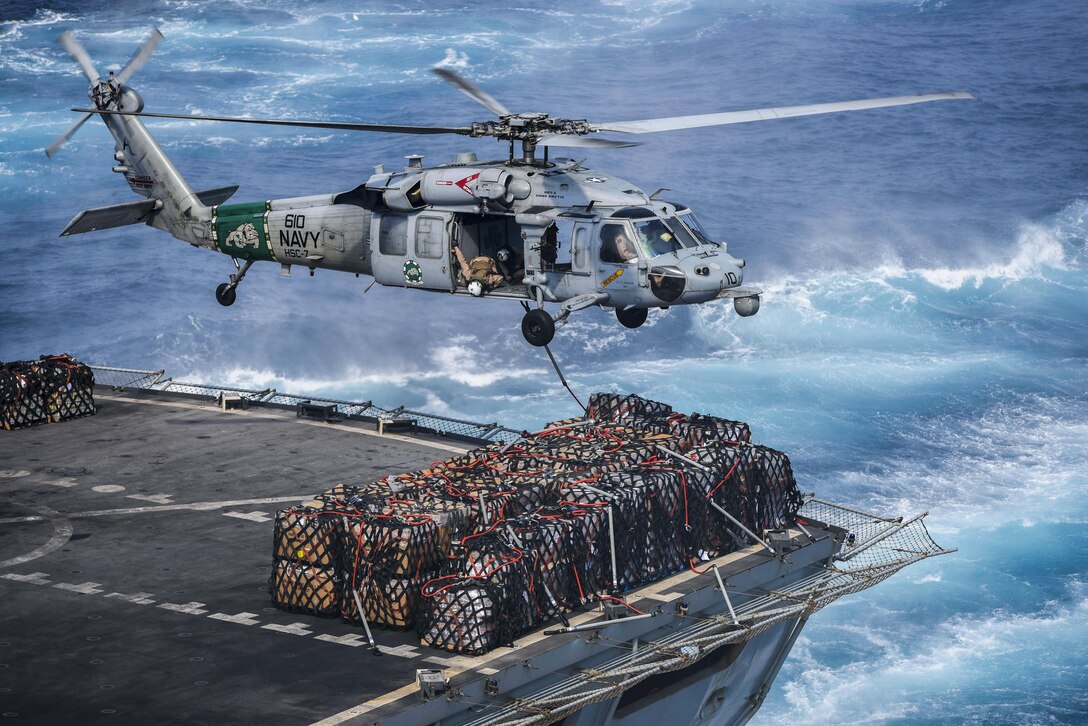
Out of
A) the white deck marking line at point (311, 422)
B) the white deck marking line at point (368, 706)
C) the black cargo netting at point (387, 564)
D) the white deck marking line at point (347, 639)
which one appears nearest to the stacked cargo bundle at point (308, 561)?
the black cargo netting at point (387, 564)

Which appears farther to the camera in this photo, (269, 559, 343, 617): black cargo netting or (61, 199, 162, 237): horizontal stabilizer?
(61, 199, 162, 237): horizontal stabilizer

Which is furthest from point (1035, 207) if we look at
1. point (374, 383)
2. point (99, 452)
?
point (99, 452)

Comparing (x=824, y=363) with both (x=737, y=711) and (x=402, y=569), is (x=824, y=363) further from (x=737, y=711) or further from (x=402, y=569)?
(x=402, y=569)

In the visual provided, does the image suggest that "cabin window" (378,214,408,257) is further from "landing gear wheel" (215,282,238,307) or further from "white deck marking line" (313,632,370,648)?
"white deck marking line" (313,632,370,648)

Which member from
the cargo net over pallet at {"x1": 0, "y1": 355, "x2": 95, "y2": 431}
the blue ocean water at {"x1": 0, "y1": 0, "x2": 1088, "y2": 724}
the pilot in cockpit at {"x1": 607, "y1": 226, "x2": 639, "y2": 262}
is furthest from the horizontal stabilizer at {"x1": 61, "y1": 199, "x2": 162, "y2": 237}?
the blue ocean water at {"x1": 0, "y1": 0, "x2": 1088, "y2": 724}

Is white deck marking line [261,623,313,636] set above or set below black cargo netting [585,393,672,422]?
below

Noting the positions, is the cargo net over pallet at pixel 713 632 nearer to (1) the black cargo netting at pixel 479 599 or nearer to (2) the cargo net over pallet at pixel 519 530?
(1) the black cargo netting at pixel 479 599
